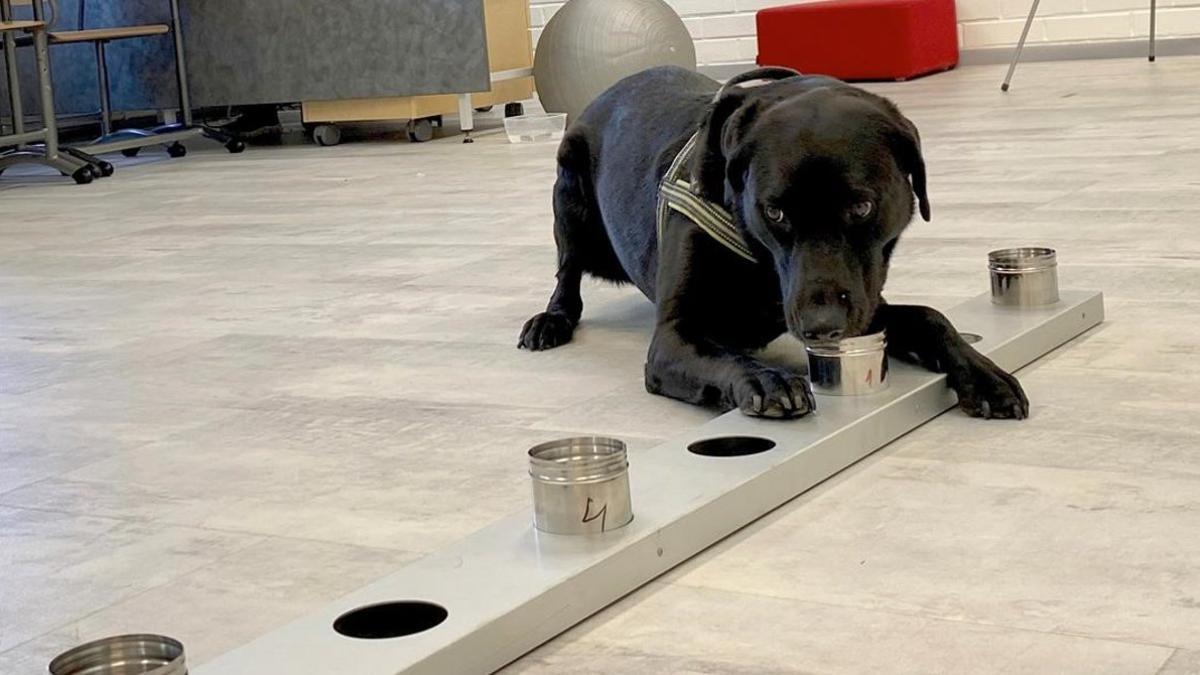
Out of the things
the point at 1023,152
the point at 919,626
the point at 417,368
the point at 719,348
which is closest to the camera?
the point at 919,626

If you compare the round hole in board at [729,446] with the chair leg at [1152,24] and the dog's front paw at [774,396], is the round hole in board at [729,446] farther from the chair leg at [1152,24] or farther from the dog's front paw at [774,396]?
the chair leg at [1152,24]

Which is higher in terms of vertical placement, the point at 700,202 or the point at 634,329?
the point at 700,202

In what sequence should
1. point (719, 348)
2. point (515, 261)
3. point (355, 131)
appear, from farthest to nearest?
point (355, 131) → point (515, 261) → point (719, 348)

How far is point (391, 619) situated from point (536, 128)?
5.45 metres

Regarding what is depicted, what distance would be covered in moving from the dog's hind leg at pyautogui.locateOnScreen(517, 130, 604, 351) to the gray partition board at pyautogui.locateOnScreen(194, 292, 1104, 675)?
79 centimetres

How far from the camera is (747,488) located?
169 centimetres

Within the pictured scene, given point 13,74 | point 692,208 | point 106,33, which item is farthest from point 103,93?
point 692,208

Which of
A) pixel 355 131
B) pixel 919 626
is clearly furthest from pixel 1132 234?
pixel 355 131

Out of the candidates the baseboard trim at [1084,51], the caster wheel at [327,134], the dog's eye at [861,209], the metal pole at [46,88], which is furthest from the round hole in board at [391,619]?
the baseboard trim at [1084,51]

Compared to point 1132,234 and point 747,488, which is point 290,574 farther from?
point 1132,234

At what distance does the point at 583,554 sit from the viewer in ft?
5.00

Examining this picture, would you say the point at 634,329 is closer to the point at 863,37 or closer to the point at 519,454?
the point at 519,454

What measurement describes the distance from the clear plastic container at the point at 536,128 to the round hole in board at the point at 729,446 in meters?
4.93

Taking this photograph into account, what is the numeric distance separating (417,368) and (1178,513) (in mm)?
1343
